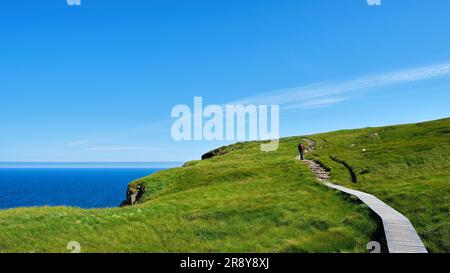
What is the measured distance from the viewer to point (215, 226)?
2503 cm

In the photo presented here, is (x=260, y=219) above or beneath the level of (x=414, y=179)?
beneath

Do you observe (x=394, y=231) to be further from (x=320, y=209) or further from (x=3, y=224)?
(x=3, y=224)

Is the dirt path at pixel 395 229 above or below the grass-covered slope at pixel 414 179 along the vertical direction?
below

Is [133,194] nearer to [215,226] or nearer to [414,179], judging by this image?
[215,226]

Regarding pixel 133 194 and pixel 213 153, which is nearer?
pixel 133 194

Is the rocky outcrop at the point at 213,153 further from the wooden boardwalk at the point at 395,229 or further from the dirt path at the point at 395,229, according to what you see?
Answer: the wooden boardwalk at the point at 395,229

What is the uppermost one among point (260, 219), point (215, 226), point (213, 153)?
point (213, 153)

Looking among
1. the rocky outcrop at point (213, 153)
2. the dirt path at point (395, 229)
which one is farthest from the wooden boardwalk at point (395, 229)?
the rocky outcrop at point (213, 153)

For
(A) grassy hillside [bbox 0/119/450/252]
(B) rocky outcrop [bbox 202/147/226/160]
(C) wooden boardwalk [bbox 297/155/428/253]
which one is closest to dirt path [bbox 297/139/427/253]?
(C) wooden boardwalk [bbox 297/155/428/253]

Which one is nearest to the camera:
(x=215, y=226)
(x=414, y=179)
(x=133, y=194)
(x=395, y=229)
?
(x=395, y=229)

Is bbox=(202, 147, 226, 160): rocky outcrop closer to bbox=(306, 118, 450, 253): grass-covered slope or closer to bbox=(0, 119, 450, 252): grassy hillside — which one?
bbox=(306, 118, 450, 253): grass-covered slope

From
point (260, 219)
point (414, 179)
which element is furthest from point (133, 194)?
point (414, 179)

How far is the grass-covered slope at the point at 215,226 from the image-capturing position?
20.2 meters
